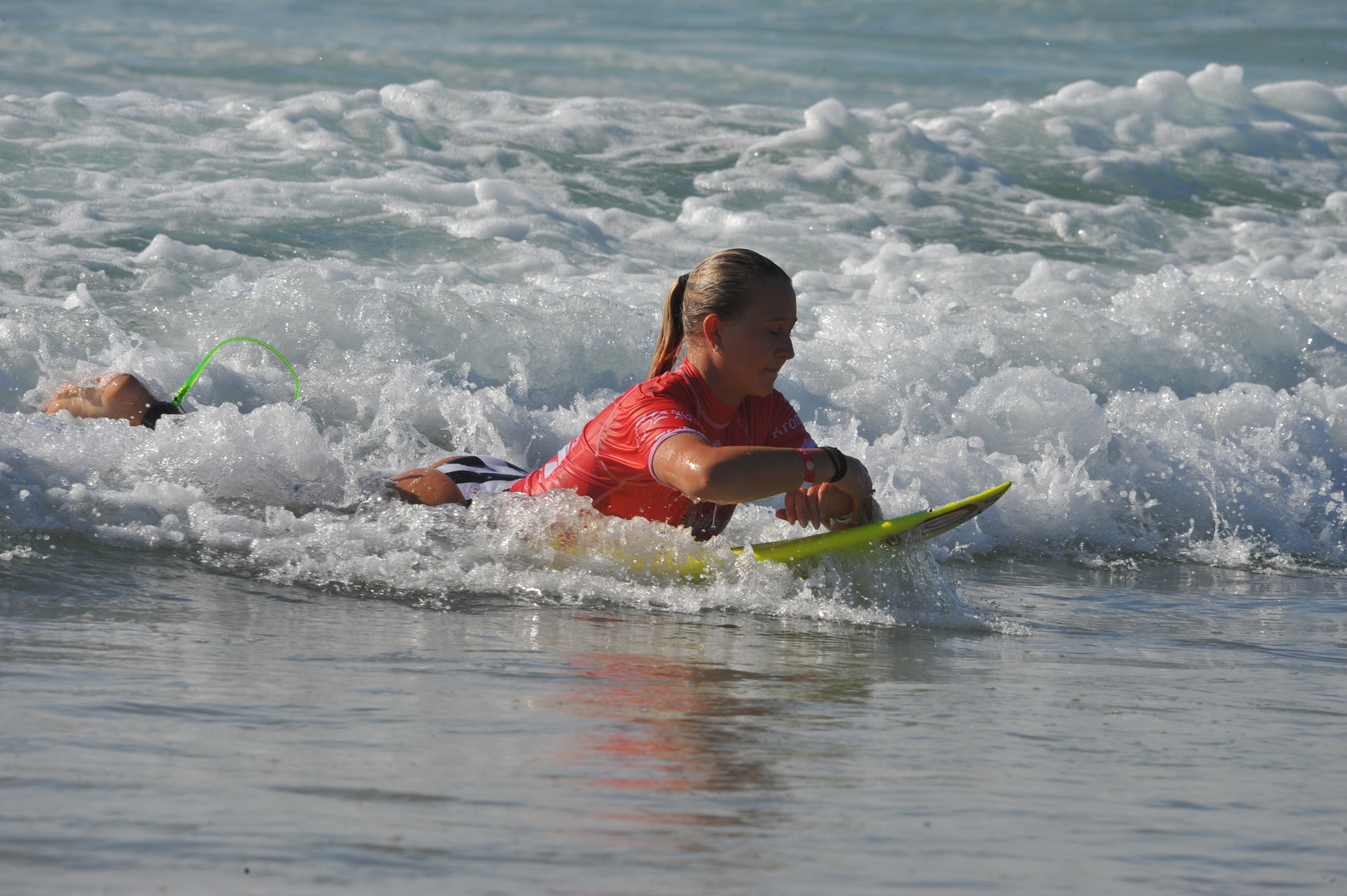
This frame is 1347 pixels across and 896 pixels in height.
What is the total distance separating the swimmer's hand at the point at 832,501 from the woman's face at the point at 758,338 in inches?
14.9

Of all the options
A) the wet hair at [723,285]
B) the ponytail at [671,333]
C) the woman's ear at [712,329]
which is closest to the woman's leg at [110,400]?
the ponytail at [671,333]

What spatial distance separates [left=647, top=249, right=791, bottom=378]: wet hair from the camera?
13.3 ft

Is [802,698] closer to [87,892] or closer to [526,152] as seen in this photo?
[87,892]

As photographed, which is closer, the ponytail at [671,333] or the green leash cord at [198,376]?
the ponytail at [671,333]

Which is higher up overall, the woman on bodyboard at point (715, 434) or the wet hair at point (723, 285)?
the wet hair at point (723, 285)

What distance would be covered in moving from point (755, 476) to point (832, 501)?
0.44m

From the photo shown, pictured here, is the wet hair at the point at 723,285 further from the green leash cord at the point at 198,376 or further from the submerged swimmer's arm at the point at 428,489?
the green leash cord at the point at 198,376

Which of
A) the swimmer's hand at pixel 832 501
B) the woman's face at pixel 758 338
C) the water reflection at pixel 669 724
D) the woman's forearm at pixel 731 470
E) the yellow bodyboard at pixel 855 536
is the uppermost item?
the woman's face at pixel 758 338

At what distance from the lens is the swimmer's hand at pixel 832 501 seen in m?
3.90

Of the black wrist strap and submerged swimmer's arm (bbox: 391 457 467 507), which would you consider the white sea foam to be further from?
the black wrist strap

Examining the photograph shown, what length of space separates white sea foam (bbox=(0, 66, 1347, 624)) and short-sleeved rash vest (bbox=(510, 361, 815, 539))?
10 centimetres

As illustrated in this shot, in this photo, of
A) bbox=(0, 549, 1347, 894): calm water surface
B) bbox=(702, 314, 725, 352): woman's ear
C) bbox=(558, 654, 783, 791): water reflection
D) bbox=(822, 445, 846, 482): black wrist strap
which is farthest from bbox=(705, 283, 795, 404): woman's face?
bbox=(558, 654, 783, 791): water reflection

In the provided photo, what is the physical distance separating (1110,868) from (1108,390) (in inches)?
243

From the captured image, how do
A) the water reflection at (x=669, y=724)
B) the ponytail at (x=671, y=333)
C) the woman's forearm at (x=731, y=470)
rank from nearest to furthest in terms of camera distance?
1. the water reflection at (x=669, y=724)
2. the woman's forearm at (x=731, y=470)
3. the ponytail at (x=671, y=333)
